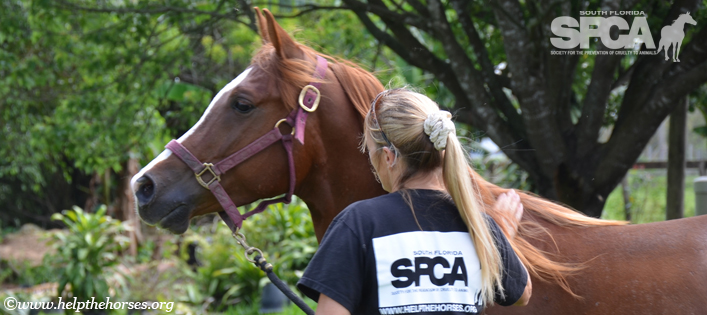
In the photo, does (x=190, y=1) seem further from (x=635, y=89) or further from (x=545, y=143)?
(x=635, y=89)

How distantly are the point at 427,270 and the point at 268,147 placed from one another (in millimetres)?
967

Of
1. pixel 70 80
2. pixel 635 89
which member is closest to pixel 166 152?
pixel 635 89

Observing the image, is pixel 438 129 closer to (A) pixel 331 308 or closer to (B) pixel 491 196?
(A) pixel 331 308

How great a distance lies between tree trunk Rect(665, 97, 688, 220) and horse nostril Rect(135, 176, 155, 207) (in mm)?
4163

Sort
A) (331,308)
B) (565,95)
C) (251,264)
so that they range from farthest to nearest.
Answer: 1. (251,264)
2. (565,95)
3. (331,308)

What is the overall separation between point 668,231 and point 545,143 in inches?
48.4

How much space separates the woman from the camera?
130 centimetres

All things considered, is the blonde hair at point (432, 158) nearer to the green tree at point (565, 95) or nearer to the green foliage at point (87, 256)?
the green tree at point (565, 95)

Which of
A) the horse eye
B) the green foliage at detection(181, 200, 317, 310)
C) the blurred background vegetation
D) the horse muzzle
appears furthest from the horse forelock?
the green foliage at detection(181, 200, 317, 310)

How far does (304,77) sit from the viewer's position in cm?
210

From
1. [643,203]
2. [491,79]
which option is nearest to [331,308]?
[491,79]

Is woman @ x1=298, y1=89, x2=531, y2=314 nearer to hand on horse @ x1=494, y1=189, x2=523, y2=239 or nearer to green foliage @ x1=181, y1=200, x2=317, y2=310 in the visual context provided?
hand on horse @ x1=494, y1=189, x2=523, y2=239

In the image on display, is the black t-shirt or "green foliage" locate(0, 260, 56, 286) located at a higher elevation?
the black t-shirt

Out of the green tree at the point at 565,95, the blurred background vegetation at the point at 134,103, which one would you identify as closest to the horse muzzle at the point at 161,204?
the blurred background vegetation at the point at 134,103
